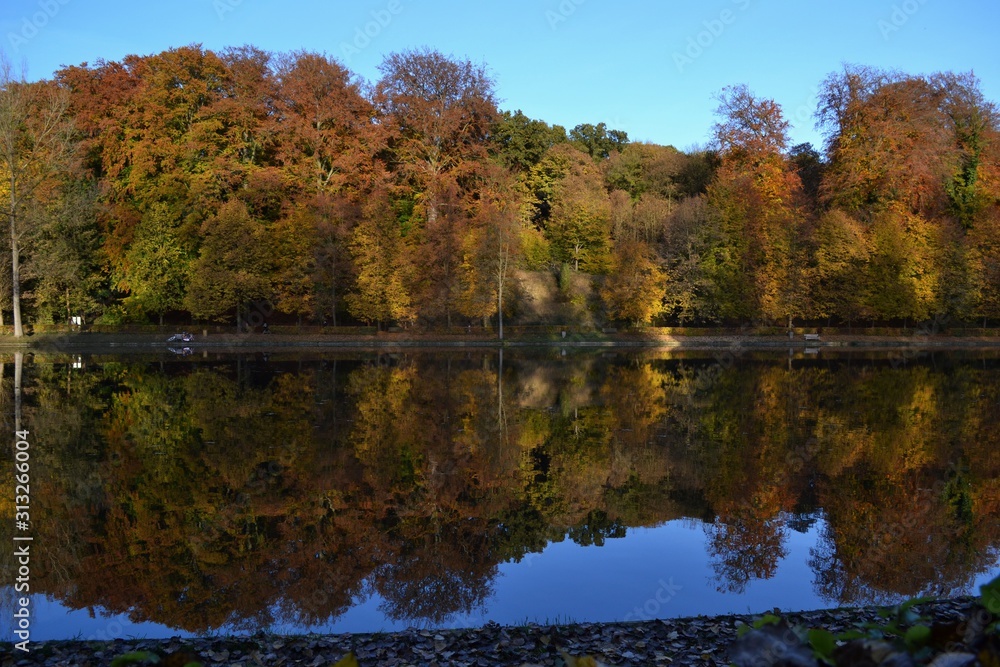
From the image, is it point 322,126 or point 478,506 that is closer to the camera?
point 478,506

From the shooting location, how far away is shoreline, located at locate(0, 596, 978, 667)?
19.4 feet

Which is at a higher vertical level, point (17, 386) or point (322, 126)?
point (322, 126)

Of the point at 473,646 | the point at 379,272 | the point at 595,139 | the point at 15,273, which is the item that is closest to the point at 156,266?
the point at 15,273

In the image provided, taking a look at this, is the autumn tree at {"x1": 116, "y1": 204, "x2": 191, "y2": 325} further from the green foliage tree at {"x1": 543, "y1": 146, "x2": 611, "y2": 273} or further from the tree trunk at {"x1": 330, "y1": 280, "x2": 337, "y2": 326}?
the green foliage tree at {"x1": 543, "y1": 146, "x2": 611, "y2": 273}

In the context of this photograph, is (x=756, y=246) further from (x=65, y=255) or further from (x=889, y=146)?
(x=65, y=255)

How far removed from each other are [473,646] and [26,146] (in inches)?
2223

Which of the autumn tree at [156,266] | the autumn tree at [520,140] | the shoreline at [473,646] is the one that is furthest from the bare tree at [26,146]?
the shoreline at [473,646]

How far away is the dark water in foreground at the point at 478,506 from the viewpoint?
8.12 m

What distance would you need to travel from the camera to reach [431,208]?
55688 millimetres

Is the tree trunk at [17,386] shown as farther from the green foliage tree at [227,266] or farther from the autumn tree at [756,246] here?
the autumn tree at [756,246]

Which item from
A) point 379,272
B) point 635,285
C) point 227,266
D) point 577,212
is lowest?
point 635,285

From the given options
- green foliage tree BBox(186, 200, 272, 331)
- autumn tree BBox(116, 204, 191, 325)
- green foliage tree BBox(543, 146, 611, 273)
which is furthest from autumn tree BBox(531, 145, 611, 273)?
autumn tree BBox(116, 204, 191, 325)

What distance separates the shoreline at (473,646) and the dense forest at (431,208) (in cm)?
4395

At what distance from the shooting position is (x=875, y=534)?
10539 millimetres
